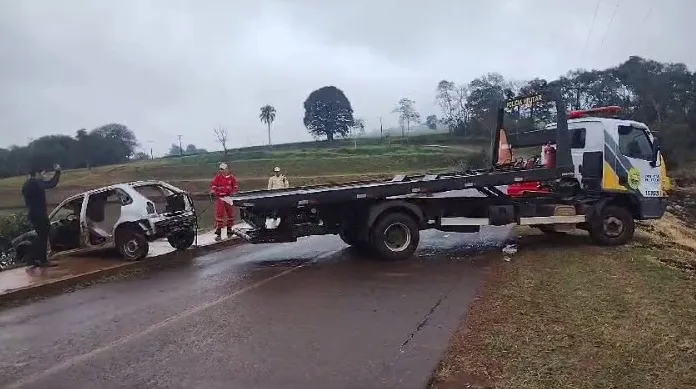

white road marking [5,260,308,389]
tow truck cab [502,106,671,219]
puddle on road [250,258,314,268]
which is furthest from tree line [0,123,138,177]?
tow truck cab [502,106,671,219]

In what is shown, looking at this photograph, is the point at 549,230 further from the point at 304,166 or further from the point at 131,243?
the point at 304,166

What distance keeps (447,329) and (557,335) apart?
107cm

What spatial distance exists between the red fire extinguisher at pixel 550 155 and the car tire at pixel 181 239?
23.4ft

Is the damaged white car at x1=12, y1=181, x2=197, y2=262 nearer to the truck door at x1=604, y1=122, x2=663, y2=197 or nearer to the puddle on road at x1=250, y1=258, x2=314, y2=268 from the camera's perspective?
the puddle on road at x1=250, y1=258, x2=314, y2=268

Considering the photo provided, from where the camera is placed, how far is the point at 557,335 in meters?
5.47

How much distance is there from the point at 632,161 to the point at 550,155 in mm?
1503

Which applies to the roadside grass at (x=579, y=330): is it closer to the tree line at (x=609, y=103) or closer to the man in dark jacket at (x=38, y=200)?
the man in dark jacket at (x=38, y=200)

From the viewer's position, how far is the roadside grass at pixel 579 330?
4.48 m

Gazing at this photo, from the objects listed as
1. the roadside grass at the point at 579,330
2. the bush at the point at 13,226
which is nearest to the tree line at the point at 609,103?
the bush at the point at 13,226

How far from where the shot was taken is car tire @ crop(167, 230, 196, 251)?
12195mm

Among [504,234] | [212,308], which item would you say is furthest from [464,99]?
[212,308]

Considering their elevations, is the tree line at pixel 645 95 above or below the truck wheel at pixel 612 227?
above

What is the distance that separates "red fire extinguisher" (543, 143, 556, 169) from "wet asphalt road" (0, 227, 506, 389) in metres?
2.53

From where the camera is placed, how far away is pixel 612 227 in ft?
36.8
